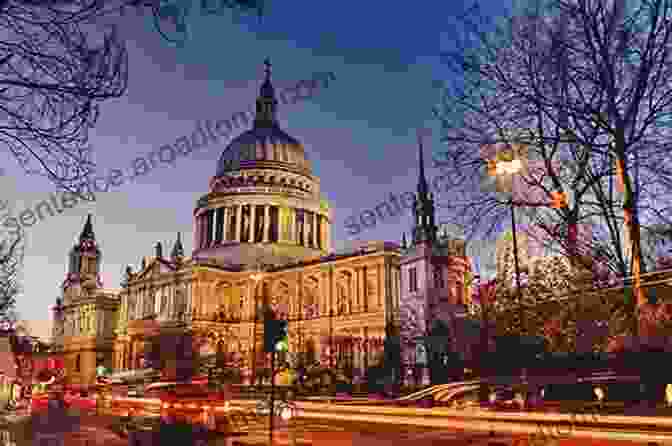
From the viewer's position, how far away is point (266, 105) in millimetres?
119375

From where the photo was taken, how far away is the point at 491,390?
2491 cm

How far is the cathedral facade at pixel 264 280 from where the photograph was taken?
6938cm

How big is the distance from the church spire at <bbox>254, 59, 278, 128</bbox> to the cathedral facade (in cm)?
27

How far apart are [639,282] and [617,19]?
18.9 feet

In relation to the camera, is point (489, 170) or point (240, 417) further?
point (240, 417)

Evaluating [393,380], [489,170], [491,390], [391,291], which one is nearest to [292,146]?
[391,291]

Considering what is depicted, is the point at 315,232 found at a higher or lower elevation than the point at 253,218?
lower

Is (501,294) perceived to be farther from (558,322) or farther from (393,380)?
(393,380)

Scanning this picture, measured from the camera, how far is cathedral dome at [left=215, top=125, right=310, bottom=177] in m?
107

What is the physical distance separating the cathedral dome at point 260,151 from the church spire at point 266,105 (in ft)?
8.62

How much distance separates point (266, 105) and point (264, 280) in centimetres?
4469

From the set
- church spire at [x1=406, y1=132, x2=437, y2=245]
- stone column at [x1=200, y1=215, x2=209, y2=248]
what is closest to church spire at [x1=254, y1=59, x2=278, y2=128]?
stone column at [x1=200, y1=215, x2=209, y2=248]

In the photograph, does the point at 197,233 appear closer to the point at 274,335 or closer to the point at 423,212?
the point at 423,212

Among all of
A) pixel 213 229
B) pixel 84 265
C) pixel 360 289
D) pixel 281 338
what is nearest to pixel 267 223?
pixel 213 229
